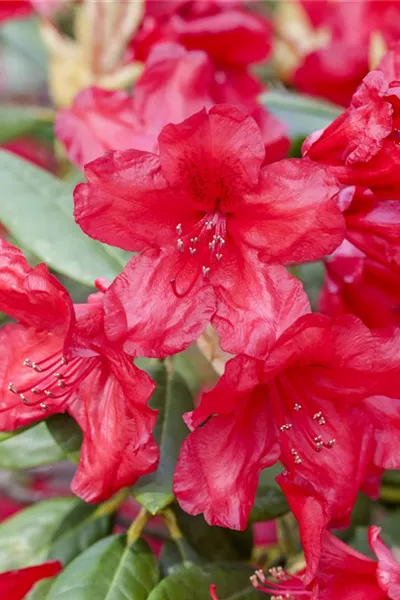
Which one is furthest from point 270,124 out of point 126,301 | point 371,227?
point 126,301

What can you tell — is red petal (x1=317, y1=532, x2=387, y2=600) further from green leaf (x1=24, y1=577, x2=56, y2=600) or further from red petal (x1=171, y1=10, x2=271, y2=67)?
red petal (x1=171, y1=10, x2=271, y2=67)

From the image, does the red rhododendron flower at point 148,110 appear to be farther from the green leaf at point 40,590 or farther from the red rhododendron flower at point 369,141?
the green leaf at point 40,590

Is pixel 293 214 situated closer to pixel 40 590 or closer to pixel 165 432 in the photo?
pixel 165 432

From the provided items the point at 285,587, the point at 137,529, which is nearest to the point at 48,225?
the point at 137,529

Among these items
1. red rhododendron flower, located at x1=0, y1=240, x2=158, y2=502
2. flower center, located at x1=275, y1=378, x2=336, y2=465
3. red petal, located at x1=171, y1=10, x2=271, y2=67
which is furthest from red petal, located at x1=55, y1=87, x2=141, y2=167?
flower center, located at x1=275, y1=378, x2=336, y2=465

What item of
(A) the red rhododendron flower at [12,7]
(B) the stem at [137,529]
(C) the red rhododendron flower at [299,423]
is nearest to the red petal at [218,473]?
(C) the red rhododendron flower at [299,423]
